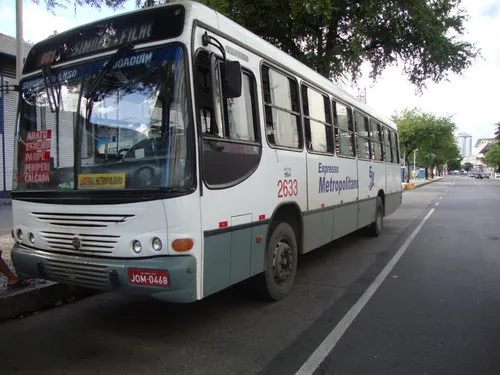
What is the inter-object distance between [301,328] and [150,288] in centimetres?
175

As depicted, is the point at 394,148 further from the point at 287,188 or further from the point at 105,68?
the point at 105,68

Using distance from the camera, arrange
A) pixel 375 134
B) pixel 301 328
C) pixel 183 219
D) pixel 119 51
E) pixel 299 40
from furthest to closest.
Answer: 1. pixel 299 40
2. pixel 375 134
3. pixel 301 328
4. pixel 119 51
5. pixel 183 219

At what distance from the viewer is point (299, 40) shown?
14539 millimetres

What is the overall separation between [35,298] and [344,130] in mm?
5684

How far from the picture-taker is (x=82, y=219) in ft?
14.2

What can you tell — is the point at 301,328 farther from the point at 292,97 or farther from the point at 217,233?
the point at 292,97

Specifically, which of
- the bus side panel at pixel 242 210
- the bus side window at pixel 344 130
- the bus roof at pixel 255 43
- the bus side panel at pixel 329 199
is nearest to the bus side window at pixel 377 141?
the bus side window at pixel 344 130

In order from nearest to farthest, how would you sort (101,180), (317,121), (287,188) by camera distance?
(101,180) < (287,188) < (317,121)

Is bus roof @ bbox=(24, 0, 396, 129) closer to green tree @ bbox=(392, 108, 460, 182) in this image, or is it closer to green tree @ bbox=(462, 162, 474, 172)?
green tree @ bbox=(392, 108, 460, 182)

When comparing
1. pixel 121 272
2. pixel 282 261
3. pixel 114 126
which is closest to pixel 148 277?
pixel 121 272

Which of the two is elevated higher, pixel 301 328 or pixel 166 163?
pixel 166 163

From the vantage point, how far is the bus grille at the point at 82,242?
4204 mm

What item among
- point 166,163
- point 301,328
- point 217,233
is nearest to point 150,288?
point 217,233

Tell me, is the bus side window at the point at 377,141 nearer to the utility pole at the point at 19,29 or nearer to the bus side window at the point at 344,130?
the bus side window at the point at 344,130
